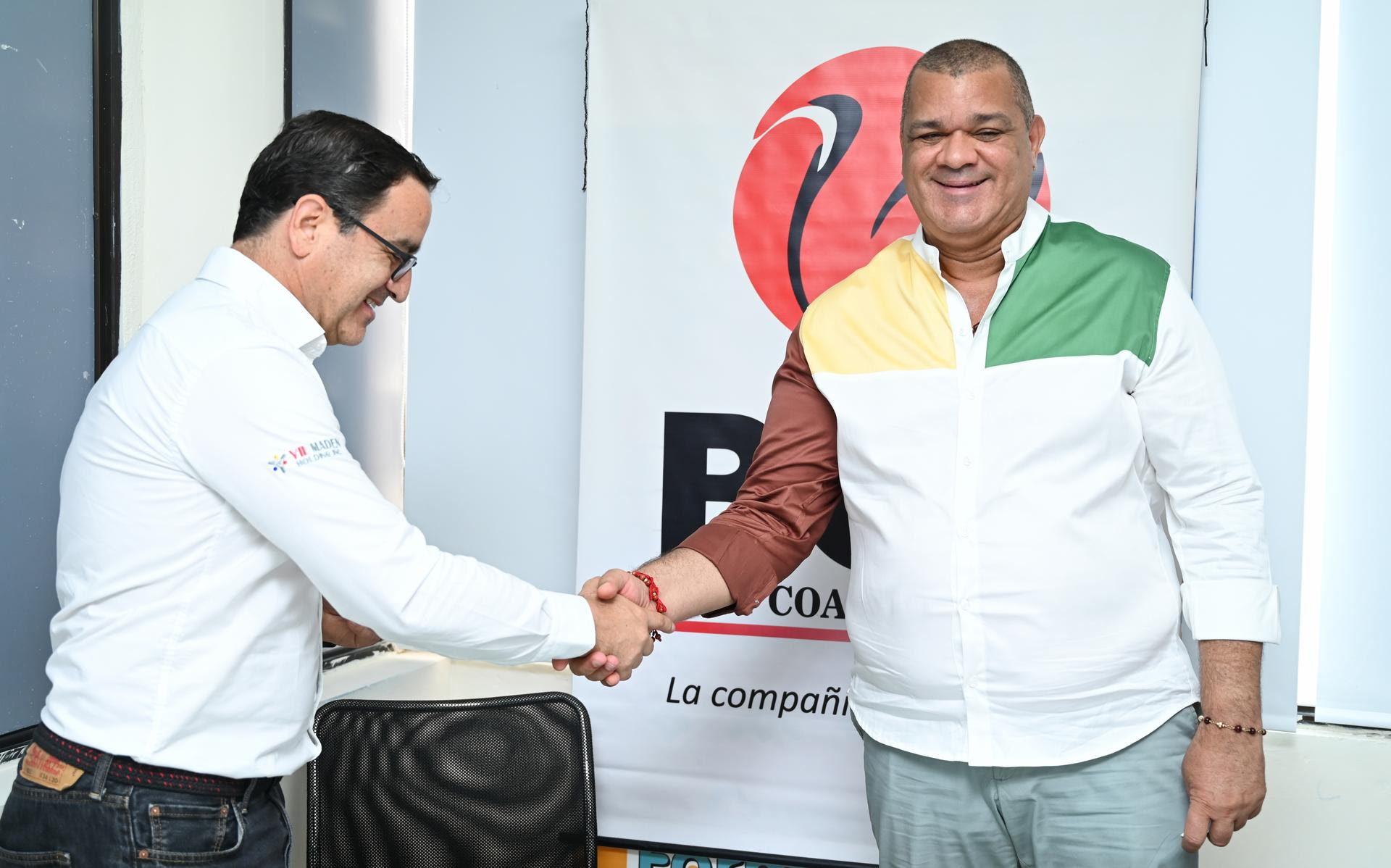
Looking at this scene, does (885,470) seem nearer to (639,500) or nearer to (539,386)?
(639,500)

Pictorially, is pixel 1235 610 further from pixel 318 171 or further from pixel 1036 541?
pixel 318 171

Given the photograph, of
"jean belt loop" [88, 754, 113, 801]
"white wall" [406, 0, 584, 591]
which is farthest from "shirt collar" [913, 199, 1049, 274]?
"jean belt loop" [88, 754, 113, 801]

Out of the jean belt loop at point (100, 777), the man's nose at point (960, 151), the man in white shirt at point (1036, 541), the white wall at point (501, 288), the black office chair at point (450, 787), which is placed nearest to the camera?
the jean belt loop at point (100, 777)

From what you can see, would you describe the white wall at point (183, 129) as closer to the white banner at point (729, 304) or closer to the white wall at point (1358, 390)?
the white banner at point (729, 304)

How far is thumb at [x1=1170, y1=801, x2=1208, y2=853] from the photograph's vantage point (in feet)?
4.97

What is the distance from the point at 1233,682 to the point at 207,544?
58.0 inches

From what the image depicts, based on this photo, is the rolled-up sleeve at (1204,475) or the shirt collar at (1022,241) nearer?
the rolled-up sleeve at (1204,475)

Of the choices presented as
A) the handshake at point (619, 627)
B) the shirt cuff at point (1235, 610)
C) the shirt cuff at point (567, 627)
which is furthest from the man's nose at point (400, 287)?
the shirt cuff at point (1235, 610)

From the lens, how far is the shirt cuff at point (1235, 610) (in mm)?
1553

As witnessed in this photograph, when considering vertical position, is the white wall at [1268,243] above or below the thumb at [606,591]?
above

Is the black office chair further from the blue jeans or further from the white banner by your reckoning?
the blue jeans

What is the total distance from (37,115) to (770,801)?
6.83 feet

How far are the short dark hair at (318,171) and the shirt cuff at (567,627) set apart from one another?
67 centimetres

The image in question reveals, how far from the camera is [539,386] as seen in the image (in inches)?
109
